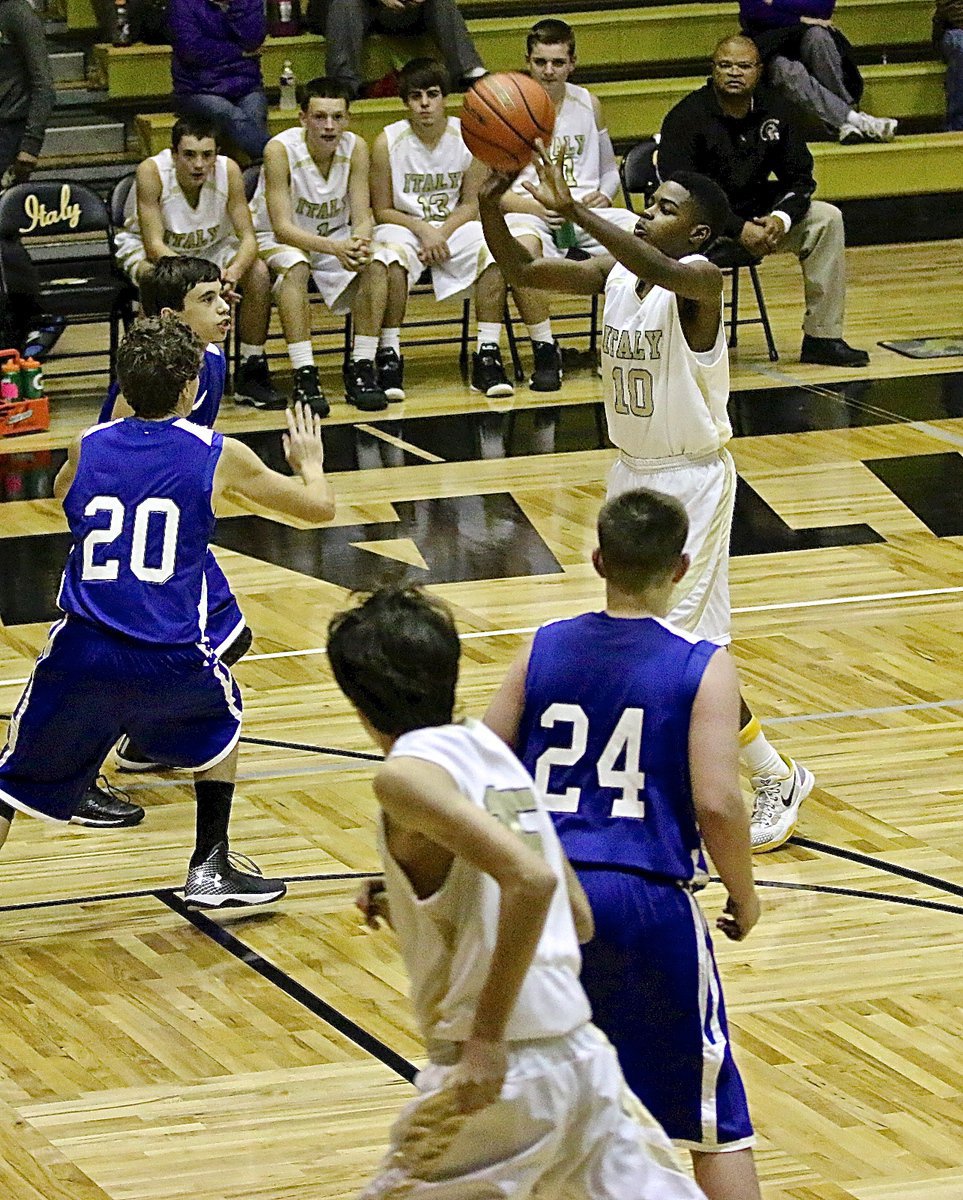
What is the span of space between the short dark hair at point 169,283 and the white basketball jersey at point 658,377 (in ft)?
3.60

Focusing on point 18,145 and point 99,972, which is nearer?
point 99,972

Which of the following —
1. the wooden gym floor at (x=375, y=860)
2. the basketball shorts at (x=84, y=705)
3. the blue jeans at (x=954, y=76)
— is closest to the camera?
Answer: the wooden gym floor at (x=375, y=860)

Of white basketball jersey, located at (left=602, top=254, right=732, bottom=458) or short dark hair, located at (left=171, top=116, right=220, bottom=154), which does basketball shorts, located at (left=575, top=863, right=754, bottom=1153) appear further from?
short dark hair, located at (left=171, top=116, right=220, bottom=154)

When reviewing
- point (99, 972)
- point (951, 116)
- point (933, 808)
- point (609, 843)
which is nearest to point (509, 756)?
point (609, 843)

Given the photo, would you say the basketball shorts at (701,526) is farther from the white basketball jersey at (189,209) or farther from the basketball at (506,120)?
the white basketball jersey at (189,209)

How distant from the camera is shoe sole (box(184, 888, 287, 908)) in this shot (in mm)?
4559

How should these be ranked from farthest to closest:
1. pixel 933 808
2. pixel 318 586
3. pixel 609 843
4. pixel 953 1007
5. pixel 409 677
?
pixel 318 586 → pixel 933 808 → pixel 953 1007 → pixel 609 843 → pixel 409 677

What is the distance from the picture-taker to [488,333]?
31.7 feet

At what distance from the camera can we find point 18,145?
10789 millimetres

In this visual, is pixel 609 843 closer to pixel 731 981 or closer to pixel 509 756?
pixel 509 756

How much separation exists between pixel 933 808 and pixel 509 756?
2.84 meters

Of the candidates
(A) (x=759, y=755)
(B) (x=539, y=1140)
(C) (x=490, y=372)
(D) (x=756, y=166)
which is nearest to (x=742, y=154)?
(D) (x=756, y=166)

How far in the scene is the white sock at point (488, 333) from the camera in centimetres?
965

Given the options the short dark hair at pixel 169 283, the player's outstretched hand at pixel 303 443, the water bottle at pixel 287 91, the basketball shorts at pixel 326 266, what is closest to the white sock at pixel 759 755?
the player's outstretched hand at pixel 303 443
